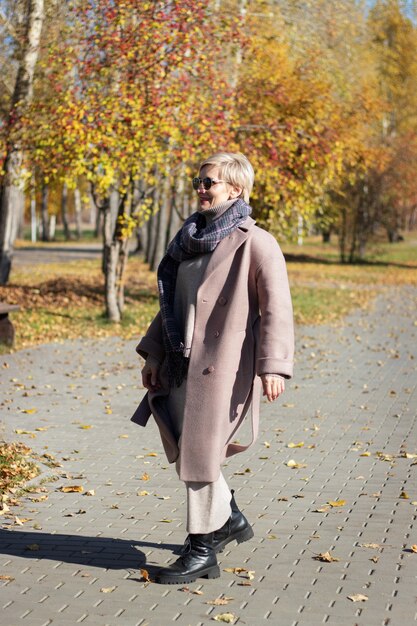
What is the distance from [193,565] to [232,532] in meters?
0.53

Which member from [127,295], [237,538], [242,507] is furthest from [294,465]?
[127,295]

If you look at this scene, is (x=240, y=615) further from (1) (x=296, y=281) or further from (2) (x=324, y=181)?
(1) (x=296, y=281)

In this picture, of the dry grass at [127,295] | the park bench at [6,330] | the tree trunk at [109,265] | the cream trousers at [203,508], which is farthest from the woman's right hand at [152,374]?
the tree trunk at [109,265]

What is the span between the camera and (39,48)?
1870cm

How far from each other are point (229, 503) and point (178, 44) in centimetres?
1202

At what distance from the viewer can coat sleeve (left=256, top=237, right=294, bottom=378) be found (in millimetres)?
4969

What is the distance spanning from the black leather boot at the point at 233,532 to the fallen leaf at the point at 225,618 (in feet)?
2.60

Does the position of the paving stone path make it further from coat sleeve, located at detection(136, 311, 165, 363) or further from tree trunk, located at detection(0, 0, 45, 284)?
tree trunk, located at detection(0, 0, 45, 284)

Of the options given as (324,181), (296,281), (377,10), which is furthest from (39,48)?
(377,10)

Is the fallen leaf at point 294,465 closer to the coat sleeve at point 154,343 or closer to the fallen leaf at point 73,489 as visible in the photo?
the fallen leaf at point 73,489

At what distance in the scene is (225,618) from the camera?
455 centimetres

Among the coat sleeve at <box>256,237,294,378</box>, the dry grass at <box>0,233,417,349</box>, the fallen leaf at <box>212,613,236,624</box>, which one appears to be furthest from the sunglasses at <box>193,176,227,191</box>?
the dry grass at <box>0,233,417,349</box>

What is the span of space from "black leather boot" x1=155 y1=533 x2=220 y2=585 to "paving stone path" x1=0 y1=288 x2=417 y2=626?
5 cm

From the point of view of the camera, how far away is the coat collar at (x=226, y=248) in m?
5.05
